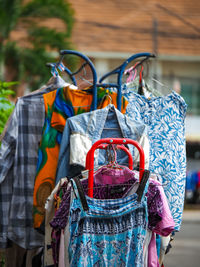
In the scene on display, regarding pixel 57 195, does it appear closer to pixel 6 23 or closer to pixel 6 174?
pixel 6 174

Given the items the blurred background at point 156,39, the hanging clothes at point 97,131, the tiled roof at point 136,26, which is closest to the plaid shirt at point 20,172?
the hanging clothes at point 97,131

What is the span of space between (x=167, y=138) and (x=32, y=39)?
11.5 m

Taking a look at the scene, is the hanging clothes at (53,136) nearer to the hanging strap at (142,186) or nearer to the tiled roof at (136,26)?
the hanging strap at (142,186)

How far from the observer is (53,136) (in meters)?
3.97

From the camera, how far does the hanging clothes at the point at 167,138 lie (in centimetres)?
376

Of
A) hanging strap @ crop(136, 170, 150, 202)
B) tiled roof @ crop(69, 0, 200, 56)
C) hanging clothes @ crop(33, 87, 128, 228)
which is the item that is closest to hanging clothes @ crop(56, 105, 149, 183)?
hanging clothes @ crop(33, 87, 128, 228)

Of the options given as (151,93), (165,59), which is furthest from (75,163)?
(165,59)

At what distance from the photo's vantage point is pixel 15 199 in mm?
4105

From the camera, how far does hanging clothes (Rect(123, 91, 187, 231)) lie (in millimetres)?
3760

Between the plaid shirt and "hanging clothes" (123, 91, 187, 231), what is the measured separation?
2.73 feet

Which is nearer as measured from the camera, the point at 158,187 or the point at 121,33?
the point at 158,187

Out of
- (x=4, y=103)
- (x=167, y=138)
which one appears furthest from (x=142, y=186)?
(x=4, y=103)

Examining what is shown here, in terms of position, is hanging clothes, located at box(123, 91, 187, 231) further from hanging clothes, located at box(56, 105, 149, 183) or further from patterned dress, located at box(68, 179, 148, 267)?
patterned dress, located at box(68, 179, 148, 267)

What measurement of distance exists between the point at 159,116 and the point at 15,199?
138 cm
